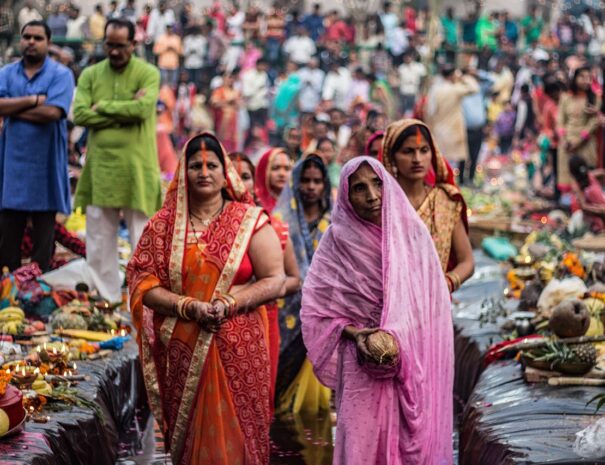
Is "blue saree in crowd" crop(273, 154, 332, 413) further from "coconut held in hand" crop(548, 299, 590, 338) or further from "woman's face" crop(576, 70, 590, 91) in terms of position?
"woman's face" crop(576, 70, 590, 91)

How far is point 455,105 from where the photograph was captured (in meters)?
23.0

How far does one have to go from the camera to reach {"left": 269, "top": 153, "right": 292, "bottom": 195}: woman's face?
10.7 meters

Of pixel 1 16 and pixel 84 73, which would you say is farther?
pixel 1 16

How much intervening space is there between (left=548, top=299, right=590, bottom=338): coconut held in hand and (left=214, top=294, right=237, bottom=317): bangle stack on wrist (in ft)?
6.41

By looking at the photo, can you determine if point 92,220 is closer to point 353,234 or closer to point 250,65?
point 353,234

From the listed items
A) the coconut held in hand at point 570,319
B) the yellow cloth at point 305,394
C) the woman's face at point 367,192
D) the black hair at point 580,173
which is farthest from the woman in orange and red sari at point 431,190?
the black hair at point 580,173

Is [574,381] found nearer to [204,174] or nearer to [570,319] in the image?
[570,319]

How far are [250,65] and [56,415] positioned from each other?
24.2 m

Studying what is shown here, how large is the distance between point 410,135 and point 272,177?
10.0 ft

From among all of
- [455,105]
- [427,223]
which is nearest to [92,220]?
[427,223]

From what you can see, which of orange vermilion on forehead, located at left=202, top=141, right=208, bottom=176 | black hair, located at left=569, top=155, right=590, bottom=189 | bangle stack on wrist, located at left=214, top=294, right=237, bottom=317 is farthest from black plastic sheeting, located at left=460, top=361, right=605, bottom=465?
black hair, located at left=569, top=155, right=590, bottom=189

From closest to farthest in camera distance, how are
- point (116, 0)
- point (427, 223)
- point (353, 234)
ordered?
point (353, 234), point (427, 223), point (116, 0)

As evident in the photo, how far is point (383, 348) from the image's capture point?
634cm

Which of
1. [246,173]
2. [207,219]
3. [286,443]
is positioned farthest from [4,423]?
[246,173]
